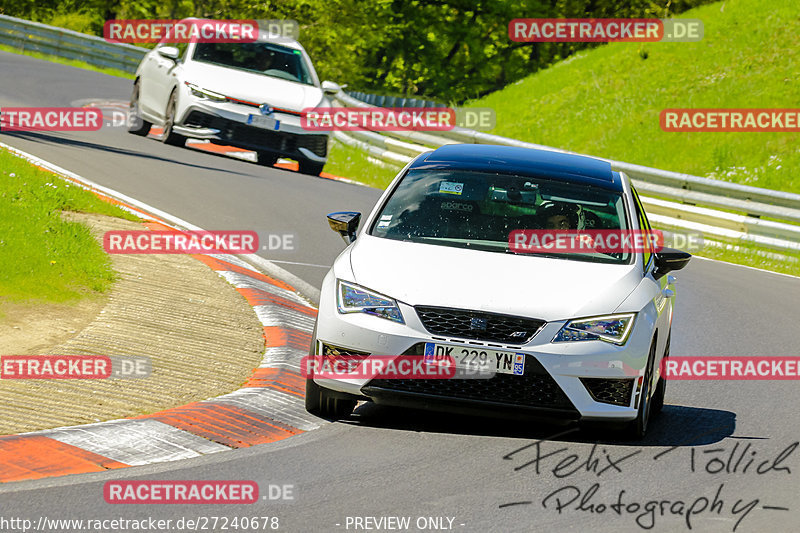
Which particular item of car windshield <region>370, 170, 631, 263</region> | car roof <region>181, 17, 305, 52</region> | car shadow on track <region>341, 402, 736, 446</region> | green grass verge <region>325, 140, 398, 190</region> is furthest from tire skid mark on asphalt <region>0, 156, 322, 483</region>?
green grass verge <region>325, 140, 398, 190</region>

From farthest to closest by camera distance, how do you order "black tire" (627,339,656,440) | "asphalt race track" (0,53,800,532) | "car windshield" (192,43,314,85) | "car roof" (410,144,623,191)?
"car windshield" (192,43,314,85)
"car roof" (410,144,623,191)
"black tire" (627,339,656,440)
"asphalt race track" (0,53,800,532)

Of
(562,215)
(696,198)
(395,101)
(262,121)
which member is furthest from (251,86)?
(395,101)

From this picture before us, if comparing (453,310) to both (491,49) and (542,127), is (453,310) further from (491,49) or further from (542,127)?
(491,49)

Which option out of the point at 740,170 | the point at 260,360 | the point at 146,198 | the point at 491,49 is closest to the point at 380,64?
the point at 491,49

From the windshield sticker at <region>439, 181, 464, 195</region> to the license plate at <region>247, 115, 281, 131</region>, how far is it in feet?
33.8

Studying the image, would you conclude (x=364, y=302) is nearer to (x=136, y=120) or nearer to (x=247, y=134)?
(x=247, y=134)

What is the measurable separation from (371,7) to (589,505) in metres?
52.5

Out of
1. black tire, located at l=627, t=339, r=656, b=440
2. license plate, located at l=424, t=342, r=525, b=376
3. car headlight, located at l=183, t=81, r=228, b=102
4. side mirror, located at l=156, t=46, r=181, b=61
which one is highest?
side mirror, located at l=156, t=46, r=181, b=61

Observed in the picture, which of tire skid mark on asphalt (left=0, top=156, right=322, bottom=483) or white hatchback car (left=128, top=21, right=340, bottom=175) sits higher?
white hatchback car (left=128, top=21, right=340, bottom=175)

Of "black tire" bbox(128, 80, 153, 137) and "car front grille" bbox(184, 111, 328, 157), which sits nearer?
"car front grille" bbox(184, 111, 328, 157)

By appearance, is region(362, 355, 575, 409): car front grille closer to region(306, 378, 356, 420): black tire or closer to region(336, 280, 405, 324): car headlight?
region(336, 280, 405, 324): car headlight

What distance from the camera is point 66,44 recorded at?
3372cm

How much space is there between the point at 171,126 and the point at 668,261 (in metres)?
12.2

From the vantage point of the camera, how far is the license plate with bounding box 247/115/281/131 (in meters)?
18.1
